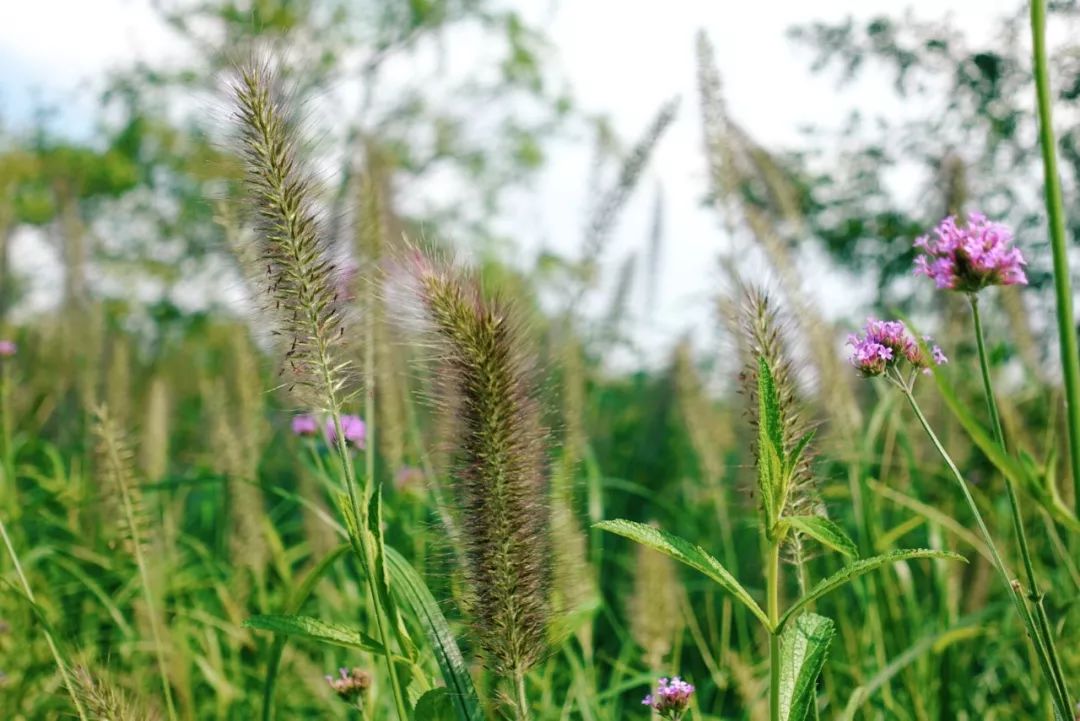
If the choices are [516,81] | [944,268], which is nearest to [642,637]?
[944,268]

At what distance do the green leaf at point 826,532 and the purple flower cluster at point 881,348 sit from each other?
23 centimetres

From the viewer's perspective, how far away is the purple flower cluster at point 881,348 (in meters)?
1.43

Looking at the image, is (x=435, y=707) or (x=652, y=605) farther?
(x=652, y=605)

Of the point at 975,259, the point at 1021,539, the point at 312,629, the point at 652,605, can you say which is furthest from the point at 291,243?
the point at 652,605

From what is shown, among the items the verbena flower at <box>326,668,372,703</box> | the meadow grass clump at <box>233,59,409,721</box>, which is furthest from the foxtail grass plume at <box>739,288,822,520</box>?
the verbena flower at <box>326,668,372,703</box>

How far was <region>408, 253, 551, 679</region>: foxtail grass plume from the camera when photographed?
1407 mm

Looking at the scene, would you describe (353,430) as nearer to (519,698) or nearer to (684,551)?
(519,698)

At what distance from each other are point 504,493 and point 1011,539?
9.91ft

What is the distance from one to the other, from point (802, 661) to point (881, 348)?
0.42 meters

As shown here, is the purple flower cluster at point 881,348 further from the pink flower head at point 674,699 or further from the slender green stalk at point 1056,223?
the pink flower head at point 674,699

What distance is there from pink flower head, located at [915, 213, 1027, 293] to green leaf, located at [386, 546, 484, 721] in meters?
0.79

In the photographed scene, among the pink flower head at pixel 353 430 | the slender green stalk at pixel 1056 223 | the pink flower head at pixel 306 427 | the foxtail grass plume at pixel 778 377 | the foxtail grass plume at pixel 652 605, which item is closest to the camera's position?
the slender green stalk at pixel 1056 223

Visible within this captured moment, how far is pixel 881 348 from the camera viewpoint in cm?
143

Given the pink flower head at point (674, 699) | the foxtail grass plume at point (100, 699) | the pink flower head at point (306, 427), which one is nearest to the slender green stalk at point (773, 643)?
the pink flower head at point (674, 699)
